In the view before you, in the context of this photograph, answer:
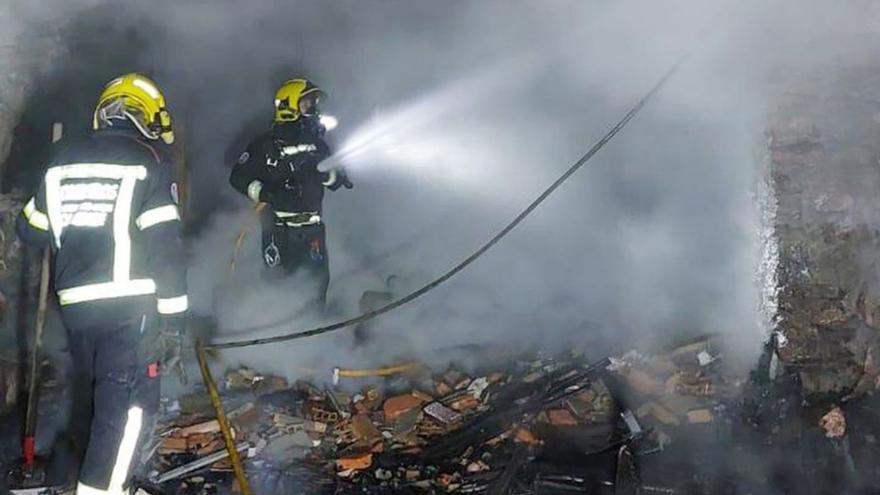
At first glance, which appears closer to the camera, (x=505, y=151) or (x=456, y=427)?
(x=456, y=427)

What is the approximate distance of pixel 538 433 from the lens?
16.3ft

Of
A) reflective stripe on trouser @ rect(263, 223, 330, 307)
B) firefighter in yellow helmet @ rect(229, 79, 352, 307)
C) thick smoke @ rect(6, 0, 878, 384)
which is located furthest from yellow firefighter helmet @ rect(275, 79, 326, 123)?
thick smoke @ rect(6, 0, 878, 384)

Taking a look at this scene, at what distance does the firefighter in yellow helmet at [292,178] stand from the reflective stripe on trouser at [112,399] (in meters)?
2.28

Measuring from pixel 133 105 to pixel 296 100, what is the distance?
2.05 meters

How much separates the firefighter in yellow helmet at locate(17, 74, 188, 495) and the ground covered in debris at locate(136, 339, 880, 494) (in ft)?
2.42

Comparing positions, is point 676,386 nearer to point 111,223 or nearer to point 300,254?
point 300,254

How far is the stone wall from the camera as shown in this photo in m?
5.09

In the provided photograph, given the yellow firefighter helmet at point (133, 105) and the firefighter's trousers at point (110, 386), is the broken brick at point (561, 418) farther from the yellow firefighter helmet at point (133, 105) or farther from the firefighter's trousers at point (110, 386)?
the yellow firefighter helmet at point (133, 105)

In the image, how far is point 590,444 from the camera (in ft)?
15.8

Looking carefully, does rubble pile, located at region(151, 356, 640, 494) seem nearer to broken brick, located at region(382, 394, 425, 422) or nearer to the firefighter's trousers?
broken brick, located at region(382, 394, 425, 422)

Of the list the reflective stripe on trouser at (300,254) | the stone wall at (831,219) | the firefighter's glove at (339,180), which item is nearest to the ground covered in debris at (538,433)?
the stone wall at (831,219)

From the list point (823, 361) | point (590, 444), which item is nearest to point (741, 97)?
point (823, 361)

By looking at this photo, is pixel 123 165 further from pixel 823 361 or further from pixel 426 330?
pixel 823 361

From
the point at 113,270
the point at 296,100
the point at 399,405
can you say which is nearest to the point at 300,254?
the point at 296,100
